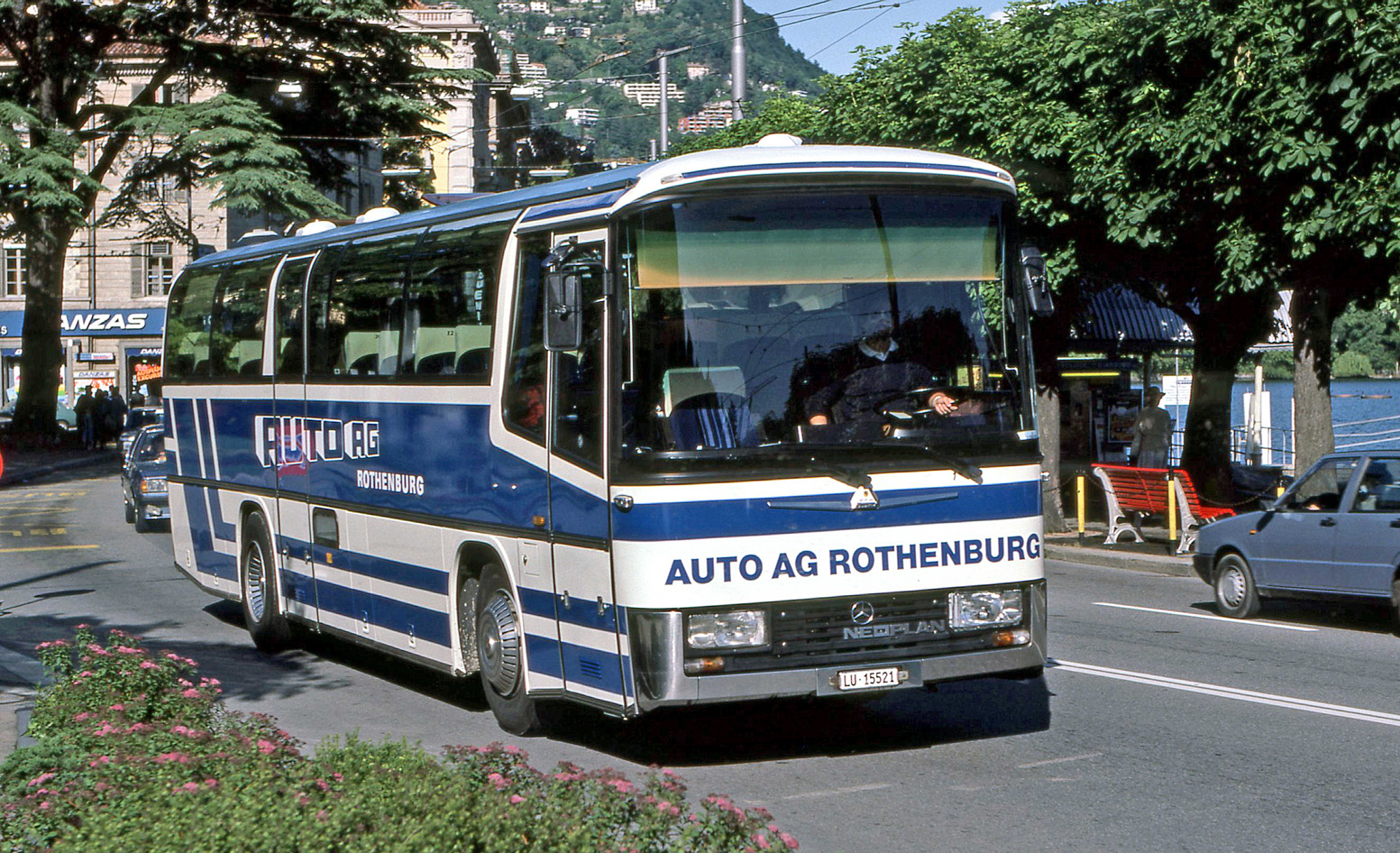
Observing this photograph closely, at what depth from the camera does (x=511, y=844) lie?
4.63 m

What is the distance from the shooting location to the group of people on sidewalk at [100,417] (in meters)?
49.9

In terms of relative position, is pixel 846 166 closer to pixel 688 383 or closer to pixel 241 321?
pixel 688 383

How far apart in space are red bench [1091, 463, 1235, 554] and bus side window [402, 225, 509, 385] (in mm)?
11757

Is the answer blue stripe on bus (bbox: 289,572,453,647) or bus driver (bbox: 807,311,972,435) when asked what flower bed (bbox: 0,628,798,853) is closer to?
bus driver (bbox: 807,311,972,435)

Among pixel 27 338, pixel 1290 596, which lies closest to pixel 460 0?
pixel 27 338

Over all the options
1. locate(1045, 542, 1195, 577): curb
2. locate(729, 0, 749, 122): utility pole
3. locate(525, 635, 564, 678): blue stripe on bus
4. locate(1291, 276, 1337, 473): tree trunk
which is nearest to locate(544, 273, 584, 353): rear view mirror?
locate(525, 635, 564, 678): blue stripe on bus

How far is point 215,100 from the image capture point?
38.4 meters

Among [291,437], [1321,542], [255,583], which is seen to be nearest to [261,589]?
[255,583]

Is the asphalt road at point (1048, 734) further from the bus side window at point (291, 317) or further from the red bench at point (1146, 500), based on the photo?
the red bench at point (1146, 500)

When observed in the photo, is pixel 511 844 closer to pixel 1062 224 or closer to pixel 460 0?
pixel 1062 224

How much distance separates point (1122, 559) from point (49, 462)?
32.6 meters

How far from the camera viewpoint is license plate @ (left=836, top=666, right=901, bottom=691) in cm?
808

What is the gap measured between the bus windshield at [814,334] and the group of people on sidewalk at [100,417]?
4238cm

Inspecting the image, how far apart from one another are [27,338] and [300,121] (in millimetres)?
11573
